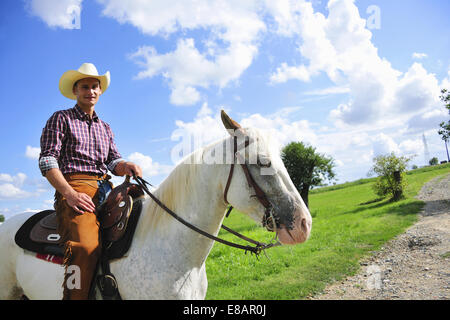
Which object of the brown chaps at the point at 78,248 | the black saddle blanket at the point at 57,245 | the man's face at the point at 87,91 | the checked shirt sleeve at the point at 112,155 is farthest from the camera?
the checked shirt sleeve at the point at 112,155

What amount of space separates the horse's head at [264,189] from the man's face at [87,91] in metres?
1.90

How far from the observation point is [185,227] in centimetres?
283

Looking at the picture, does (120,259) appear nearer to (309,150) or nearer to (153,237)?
(153,237)

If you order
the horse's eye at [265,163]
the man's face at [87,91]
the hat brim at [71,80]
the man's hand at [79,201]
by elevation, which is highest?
the hat brim at [71,80]

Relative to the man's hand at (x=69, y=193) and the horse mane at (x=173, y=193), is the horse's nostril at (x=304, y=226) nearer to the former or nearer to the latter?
the horse mane at (x=173, y=193)

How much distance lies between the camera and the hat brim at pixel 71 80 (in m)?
3.56

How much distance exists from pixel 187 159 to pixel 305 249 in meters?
10.4

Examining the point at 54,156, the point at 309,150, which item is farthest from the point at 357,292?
the point at 309,150

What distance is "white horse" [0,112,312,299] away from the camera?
255 centimetres

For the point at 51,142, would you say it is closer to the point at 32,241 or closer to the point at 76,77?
the point at 76,77

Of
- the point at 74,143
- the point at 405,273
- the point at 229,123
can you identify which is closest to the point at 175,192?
the point at 229,123

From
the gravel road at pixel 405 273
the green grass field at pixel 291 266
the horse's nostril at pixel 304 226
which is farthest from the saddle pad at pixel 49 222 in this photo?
the gravel road at pixel 405 273

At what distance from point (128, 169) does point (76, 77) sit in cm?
141

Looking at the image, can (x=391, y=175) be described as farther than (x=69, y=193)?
Yes
